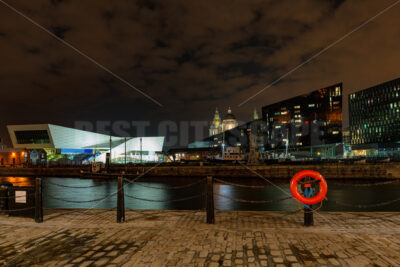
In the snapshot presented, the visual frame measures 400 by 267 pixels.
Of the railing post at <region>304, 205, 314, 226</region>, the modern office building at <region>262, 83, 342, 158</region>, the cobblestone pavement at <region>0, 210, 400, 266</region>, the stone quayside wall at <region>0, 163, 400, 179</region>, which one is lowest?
the stone quayside wall at <region>0, 163, 400, 179</region>

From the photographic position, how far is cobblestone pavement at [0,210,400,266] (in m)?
4.77

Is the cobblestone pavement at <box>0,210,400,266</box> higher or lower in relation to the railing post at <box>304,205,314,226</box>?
lower

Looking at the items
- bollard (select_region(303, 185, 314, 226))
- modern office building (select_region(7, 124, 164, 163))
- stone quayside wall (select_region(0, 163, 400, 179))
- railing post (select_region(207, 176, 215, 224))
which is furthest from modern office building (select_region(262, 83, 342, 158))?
railing post (select_region(207, 176, 215, 224))

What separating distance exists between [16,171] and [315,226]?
54.0 metres

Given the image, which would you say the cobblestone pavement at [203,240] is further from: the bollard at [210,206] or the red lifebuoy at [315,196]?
the red lifebuoy at [315,196]

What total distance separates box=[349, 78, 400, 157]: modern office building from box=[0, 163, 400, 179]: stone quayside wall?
49.8 metres

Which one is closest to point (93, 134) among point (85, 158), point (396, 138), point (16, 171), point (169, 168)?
point (85, 158)

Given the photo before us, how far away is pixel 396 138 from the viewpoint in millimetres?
89750

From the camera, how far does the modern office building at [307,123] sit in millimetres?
94375

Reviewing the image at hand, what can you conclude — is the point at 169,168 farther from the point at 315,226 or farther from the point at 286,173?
the point at 315,226

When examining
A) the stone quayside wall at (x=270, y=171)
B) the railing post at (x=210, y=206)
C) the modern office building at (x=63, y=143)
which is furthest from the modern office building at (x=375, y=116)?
the railing post at (x=210, y=206)

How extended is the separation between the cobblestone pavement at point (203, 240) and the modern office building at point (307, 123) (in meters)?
75.4

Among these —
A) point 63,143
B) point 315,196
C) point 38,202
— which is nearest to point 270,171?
point 315,196

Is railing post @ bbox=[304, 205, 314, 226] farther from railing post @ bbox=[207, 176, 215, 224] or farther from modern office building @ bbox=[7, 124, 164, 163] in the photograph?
modern office building @ bbox=[7, 124, 164, 163]
